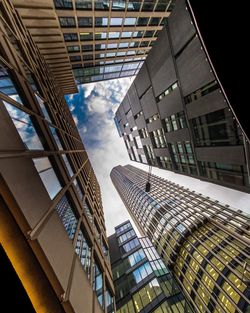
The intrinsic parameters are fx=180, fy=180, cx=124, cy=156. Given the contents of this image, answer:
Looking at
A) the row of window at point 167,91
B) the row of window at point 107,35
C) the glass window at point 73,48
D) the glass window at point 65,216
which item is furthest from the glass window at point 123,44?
the glass window at point 65,216

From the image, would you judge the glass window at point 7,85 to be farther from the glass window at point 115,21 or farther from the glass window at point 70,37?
the glass window at point 115,21

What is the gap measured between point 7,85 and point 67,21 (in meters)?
21.3

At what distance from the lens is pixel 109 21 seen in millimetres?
25656

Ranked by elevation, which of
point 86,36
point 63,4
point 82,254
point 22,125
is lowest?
point 82,254

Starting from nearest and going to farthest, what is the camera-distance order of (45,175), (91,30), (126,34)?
(45,175) < (91,30) < (126,34)

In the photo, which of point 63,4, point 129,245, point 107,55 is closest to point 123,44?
point 107,55

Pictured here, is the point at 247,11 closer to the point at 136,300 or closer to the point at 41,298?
the point at 41,298

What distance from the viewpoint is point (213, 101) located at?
519 inches

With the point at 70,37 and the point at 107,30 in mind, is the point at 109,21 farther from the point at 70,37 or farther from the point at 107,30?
the point at 70,37

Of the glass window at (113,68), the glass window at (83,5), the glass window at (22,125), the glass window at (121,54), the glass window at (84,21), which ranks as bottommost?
the glass window at (22,125)

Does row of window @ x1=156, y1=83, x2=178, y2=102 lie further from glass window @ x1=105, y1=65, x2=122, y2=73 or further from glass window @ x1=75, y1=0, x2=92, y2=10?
glass window @ x1=105, y1=65, x2=122, y2=73

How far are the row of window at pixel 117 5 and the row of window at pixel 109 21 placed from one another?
1.70 metres

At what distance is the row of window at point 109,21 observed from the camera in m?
23.6

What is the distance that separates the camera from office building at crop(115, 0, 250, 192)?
12.8 metres
